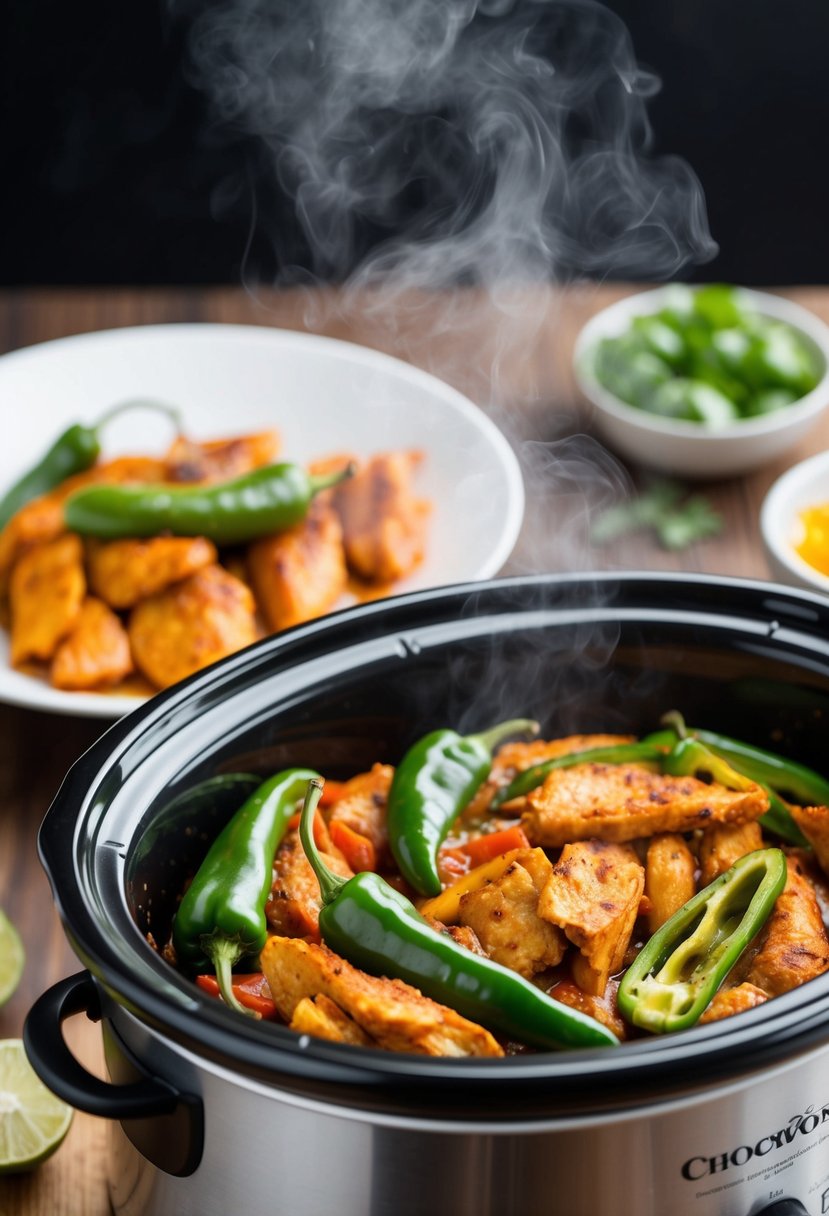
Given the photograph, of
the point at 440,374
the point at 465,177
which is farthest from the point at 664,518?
the point at 465,177

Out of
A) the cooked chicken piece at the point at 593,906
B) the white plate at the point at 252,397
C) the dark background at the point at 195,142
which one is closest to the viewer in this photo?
the cooked chicken piece at the point at 593,906

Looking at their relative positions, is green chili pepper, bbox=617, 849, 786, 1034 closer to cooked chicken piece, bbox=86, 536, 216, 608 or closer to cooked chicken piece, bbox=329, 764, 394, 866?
cooked chicken piece, bbox=329, 764, 394, 866

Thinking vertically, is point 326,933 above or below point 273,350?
above

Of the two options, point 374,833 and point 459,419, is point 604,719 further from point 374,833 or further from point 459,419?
point 459,419

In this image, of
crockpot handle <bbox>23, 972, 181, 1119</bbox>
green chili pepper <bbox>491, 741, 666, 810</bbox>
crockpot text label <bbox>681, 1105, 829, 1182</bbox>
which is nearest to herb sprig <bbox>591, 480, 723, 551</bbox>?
green chili pepper <bbox>491, 741, 666, 810</bbox>

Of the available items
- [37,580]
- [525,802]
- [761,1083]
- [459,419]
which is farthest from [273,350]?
[761,1083]

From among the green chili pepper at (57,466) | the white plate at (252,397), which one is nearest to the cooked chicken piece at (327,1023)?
the white plate at (252,397)

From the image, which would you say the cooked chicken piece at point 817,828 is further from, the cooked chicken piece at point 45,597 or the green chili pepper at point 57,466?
the green chili pepper at point 57,466
